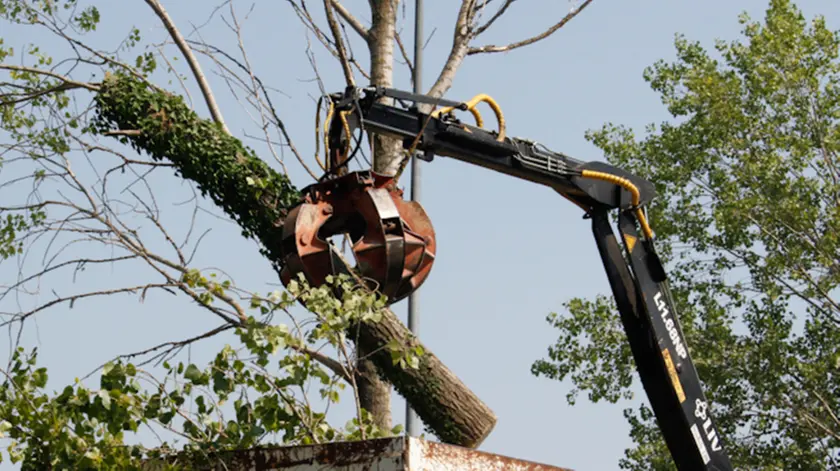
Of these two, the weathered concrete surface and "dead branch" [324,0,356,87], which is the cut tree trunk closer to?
"dead branch" [324,0,356,87]

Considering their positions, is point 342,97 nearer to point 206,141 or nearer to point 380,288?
point 380,288

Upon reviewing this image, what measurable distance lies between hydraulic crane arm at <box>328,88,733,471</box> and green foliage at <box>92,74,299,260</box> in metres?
2.58

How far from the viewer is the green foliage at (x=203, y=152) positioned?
10.3m

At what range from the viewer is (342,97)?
23.4 feet

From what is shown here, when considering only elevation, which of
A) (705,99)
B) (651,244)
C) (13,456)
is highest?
(705,99)

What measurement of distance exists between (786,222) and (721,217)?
0.97 metres

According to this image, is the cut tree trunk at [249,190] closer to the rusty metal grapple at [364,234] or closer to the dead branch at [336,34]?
the dead branch at [336,34]

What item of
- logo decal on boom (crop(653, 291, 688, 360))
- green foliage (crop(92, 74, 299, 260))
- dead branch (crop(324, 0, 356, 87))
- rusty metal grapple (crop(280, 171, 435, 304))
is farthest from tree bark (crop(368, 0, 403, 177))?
rusty metal grapple (crop(280, 171, 435, 304))

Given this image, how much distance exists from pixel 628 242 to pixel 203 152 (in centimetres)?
417

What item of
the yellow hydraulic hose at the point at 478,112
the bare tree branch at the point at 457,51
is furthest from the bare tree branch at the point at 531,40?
the yellow hydraulic hose at the point at 478,112

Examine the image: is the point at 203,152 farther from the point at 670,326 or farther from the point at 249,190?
the point at 670,326

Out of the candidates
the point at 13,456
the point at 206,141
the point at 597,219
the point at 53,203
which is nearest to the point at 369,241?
the point at 13,456

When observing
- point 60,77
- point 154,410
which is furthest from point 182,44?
point 154,410

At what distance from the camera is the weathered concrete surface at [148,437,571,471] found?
409 cm
